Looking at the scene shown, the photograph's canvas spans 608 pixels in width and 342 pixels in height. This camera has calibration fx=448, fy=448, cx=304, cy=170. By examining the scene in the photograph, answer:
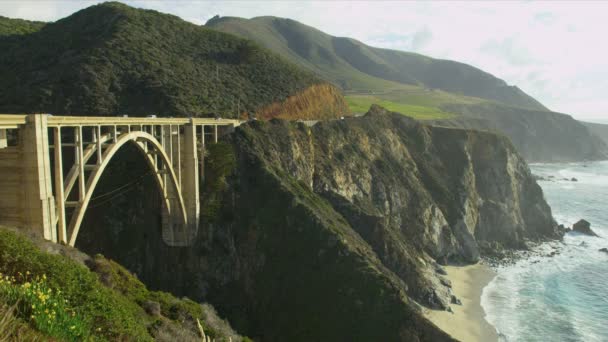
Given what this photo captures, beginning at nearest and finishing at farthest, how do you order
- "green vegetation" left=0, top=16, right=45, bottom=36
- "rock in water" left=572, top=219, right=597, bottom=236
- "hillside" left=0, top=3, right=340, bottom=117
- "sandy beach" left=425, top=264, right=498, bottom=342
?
"sandy beach" left=425, top=264, right=498, bottom=342
"hillside" left=0, top=3, right=340, bottom=117
"rock in water" left=572, top=219, right=597, bottom=236
"green vegetation" left=0, top=16, right=45, bottom=36

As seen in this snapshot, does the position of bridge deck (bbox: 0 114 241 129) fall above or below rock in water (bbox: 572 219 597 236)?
above

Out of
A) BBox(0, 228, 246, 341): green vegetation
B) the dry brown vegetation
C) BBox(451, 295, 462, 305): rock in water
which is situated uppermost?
the dry brown vegetation

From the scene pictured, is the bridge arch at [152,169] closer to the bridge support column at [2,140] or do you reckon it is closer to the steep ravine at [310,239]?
the bridge support column at [2,140]

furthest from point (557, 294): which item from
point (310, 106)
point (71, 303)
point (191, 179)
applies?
point (71, 303)

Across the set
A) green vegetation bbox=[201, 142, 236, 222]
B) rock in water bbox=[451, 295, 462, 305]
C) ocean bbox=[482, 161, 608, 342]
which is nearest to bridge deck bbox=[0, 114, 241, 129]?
green vegetation bbox=[201, 142, 236, 222]

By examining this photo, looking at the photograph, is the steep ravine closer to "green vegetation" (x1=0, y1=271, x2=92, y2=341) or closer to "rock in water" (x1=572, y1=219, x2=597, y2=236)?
"rock in water" (x1=572, y1=219, x2=597, y2=236)

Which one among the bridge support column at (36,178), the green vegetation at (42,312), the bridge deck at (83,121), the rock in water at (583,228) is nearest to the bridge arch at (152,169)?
the bridge deck at (83,121)

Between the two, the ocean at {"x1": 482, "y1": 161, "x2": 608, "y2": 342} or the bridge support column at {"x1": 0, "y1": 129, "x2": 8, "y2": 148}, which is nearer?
the bridge support column at {"x1": 0, "y1": 129, "x2": 8, "y2": 148}
